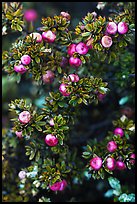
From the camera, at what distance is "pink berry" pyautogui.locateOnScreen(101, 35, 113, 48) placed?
1417 millimetres

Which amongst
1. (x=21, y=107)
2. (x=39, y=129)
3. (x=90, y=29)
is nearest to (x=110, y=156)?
(x=39, y=129)

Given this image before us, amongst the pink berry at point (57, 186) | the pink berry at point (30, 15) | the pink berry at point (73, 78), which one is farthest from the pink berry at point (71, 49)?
the pink berry at point (30, 15)

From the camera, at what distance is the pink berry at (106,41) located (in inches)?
55.8

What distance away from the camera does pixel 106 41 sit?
1.42 metres

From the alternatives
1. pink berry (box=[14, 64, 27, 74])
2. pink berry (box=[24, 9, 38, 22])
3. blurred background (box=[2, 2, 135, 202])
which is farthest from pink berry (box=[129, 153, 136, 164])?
pink berry (box=[24, 9, 38, 22])

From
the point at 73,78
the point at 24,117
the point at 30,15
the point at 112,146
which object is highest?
the point at 30,15

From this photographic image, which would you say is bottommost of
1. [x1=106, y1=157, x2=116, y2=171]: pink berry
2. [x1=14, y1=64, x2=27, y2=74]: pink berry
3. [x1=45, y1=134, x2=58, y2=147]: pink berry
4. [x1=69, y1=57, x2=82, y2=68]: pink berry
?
[x1=106, y1=157, x2=116, y2=171]: pink berry

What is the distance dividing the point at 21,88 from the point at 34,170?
118 centimetres

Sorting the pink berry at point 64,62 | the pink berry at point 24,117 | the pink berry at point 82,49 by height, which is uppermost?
the pink berry at point 64,62

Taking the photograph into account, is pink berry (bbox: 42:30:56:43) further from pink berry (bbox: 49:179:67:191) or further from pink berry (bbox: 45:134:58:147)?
pink berry (bbox: 49:179:67:191)

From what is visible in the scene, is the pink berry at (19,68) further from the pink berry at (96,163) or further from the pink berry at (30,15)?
the pink berry at (30,15)

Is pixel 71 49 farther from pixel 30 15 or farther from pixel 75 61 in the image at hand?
pixel 30 15

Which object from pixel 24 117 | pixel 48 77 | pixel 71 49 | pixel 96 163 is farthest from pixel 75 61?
pixel 96 163

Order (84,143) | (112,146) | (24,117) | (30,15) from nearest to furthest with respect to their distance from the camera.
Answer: (24,117) → (112,146) → (84,143) → (30,15)
